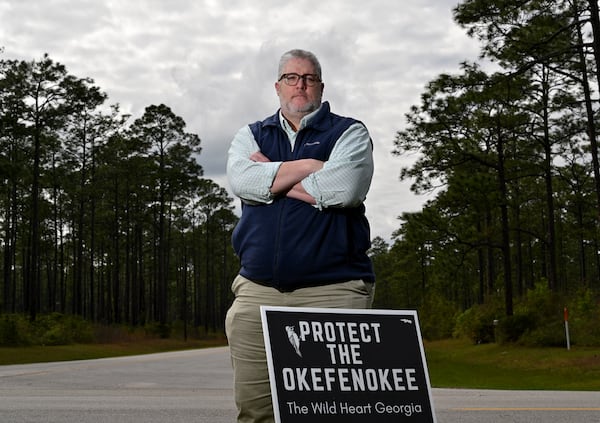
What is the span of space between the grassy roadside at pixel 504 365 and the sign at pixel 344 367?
1272cm

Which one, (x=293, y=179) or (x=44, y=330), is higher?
(x=293, y=179)

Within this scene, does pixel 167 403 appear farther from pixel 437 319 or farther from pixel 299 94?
pixel 437 319

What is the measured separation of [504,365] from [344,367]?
20.9 metres

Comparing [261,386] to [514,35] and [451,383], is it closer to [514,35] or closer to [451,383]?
[451,383]

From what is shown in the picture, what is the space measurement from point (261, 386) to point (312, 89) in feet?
4.78

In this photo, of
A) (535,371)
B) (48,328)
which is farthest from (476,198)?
(48,328)

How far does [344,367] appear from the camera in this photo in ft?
10.9

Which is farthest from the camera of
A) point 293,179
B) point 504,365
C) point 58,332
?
point 58,332

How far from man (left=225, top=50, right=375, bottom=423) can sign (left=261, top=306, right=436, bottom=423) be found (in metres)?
0.18

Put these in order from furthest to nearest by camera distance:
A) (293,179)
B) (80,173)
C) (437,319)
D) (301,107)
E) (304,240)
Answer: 1. (80,173)
2. (437,319)
3. (301,107)
4. (293,179)
5. (304,240)

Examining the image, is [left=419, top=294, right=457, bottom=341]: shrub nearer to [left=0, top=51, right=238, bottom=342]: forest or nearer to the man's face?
[left=0, top=51, right=238, bottom=342]: forest

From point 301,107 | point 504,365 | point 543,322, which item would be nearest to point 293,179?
point 301,107

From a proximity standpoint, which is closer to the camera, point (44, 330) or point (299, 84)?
point (299, 84)

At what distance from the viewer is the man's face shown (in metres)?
3.91
